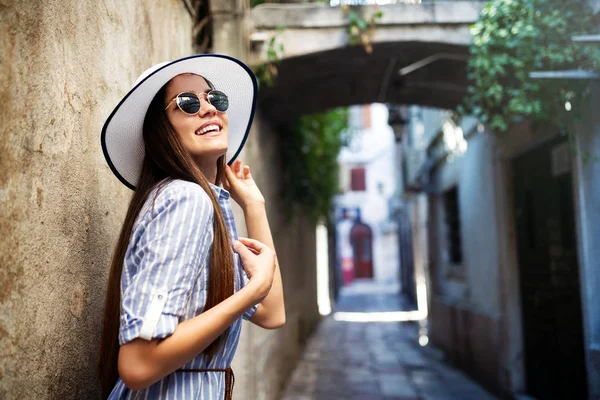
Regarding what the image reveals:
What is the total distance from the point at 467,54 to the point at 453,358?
5.50 meters

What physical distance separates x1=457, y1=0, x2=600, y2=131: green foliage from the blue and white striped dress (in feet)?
10.3

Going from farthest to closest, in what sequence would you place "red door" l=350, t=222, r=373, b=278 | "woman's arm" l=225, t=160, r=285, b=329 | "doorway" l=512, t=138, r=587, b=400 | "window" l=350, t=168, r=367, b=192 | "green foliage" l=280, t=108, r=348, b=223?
1. "red door" l=350, t=222, r=373, b=278
2. "window" l=350, t=168, r=367, b=192
3. "green foliage" l=280, t=108, r=348, b=223
4. "doorway" l=512, t=138, r=587, b=400
5. "woman's arm" l=225, t=160, r=285, b=329

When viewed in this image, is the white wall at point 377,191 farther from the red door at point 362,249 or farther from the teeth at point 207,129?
the teeth at point 207,129

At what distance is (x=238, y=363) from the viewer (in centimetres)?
439

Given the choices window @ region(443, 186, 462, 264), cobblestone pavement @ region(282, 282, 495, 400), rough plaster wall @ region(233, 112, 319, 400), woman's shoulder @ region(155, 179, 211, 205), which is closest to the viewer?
woman's shoulder @ region(155, 179, 211, 205)

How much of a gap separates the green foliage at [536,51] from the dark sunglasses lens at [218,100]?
2789 mm

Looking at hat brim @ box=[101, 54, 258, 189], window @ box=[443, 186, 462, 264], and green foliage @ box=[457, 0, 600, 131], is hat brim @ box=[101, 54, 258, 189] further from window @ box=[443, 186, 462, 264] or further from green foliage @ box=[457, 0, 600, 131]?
window @ box=[443, 186, 462, 264]

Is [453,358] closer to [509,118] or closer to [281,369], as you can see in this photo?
[281,369]

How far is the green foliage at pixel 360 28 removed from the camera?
185 inches

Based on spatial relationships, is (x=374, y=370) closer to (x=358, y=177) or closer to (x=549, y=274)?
(x=549, y=274)

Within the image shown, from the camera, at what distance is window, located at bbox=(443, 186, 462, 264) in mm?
9566

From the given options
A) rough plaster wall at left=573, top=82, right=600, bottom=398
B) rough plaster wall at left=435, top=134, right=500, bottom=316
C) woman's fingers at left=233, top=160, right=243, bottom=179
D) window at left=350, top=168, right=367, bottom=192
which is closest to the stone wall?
rough plaster wall at left=435, top=134, right=500, bottom=316

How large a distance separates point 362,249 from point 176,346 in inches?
1310

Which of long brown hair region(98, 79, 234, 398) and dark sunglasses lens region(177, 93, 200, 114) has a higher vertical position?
dark sunglasses lens region(177, 93, 200, 114)
